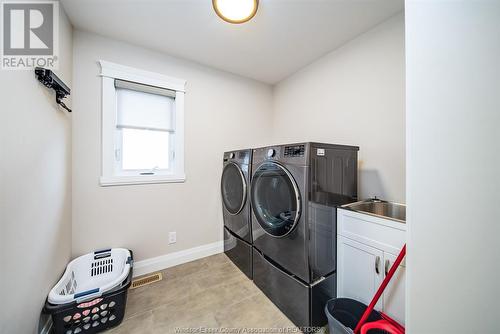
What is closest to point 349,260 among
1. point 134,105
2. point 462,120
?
point 462,120

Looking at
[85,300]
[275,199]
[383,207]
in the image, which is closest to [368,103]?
[383,207]

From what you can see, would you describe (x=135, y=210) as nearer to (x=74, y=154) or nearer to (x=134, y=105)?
(x=74, y=154)

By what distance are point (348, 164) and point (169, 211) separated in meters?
1.93

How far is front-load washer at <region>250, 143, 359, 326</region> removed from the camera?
1216mm

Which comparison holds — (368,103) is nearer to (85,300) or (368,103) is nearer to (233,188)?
(233,188)

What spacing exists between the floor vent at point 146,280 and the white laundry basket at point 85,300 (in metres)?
0.28

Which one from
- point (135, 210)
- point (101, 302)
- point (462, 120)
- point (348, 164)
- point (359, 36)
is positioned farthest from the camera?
point (135, 210)

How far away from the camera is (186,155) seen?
2148 mm

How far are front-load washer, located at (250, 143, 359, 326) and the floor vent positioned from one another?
3.66ft

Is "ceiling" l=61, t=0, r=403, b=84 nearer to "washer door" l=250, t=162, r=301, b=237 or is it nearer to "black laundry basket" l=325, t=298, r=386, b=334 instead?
"washer door" l=250, t=162, r=301, b=237

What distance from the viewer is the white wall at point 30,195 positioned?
870mm

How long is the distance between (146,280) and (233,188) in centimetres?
127

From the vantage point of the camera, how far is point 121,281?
132 cm
